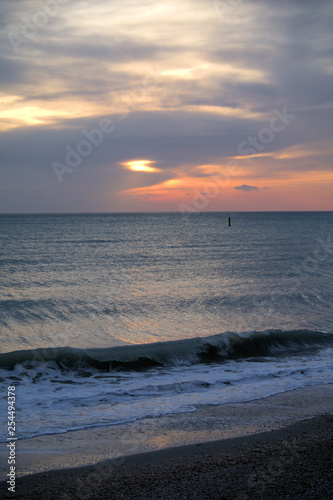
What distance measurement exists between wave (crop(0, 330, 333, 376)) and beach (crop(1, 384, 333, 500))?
172 inches

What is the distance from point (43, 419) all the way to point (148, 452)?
2.49 meters

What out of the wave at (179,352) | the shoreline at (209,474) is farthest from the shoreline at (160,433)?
the wave at (179,352)

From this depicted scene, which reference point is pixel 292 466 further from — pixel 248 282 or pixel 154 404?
pixel 248 282

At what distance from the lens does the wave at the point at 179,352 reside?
11594 mm

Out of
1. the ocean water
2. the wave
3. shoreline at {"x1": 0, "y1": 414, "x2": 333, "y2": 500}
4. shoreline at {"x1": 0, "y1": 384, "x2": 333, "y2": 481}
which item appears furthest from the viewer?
the wave

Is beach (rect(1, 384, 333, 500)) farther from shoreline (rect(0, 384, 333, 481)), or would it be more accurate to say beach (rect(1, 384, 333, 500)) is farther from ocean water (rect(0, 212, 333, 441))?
ocean water (rect(0, 212, 333, 441))

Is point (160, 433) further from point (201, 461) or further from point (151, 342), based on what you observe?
point (151, 342)

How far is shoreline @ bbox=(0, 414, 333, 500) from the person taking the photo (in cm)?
477

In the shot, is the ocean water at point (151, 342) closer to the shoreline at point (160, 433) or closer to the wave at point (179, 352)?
the wave at point (179, 352)

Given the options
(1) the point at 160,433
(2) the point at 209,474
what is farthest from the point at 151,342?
(2) the point at 209,474

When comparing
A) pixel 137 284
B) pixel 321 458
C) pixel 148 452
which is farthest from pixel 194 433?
pixel 137 284

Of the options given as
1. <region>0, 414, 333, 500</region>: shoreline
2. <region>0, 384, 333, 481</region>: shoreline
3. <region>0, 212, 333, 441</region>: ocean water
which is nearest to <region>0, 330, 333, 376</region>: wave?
<region>0, 212, 333, 441</region>: ocean water

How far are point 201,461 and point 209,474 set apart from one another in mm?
438

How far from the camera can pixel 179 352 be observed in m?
12.5
